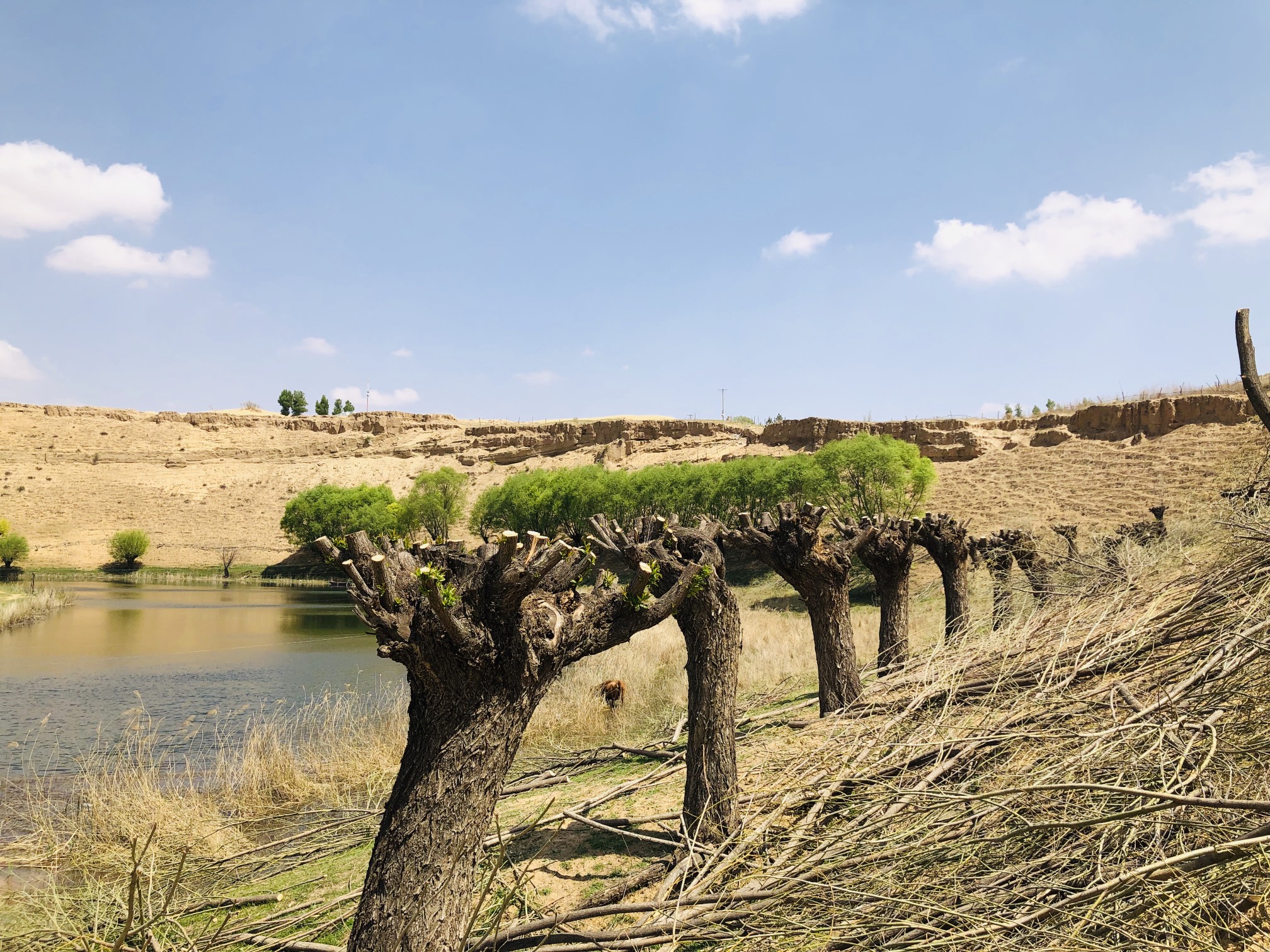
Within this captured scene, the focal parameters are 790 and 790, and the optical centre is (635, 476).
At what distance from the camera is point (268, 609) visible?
4284 cm

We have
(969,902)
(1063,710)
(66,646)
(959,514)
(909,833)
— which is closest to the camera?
(969,902)

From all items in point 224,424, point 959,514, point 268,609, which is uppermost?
point 224,424

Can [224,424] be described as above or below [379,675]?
above

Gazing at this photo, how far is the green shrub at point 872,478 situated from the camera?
4500 centimetres

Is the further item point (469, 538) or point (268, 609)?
point (469, 538)

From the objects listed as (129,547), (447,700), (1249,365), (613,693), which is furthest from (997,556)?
(129,547)

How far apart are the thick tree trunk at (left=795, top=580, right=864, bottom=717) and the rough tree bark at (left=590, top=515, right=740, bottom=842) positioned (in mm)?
3128

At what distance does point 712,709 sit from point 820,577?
3777mm

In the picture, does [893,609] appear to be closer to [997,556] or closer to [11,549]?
[997,556]

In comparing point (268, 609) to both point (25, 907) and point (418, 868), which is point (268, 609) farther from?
point (418, 868)

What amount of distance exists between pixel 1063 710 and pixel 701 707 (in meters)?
2.84

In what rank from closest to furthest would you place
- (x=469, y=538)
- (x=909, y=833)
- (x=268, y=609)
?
(x=909, y=833) → (x=268, y=609) → (x=469, y=538)

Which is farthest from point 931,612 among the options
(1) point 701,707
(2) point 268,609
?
(2) point 268,609

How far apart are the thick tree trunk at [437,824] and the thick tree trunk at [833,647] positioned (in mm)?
6118
